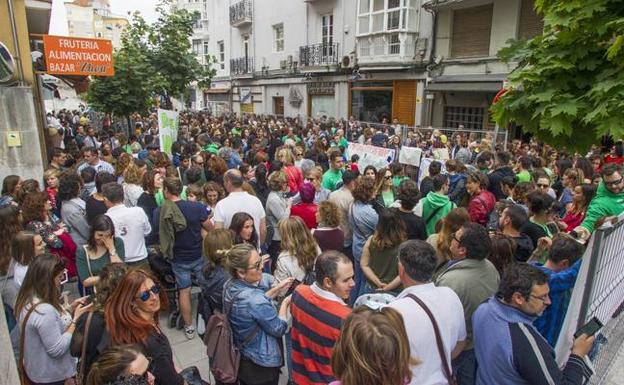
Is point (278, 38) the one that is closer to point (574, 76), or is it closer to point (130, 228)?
point (130, 228)

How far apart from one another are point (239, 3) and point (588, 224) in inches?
1154

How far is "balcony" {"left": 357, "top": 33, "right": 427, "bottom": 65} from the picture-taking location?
57.5 feet

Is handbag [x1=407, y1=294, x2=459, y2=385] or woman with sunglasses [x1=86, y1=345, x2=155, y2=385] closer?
woman with sunglasses [x1=86, y1=345, x2=155, y2=385]

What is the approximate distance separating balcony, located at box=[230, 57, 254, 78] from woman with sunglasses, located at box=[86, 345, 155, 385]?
28.7 m

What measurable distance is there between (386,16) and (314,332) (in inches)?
705

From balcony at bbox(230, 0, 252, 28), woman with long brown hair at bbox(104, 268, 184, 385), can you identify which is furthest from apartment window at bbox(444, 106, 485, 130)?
balcony at bbox(230, 0, 252, 28)

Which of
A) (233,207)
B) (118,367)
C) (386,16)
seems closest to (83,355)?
(118,367)

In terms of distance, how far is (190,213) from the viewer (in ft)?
15.1

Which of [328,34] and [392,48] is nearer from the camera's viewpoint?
[392,48]

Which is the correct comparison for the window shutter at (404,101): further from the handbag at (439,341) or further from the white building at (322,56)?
the handbag at (439,341)

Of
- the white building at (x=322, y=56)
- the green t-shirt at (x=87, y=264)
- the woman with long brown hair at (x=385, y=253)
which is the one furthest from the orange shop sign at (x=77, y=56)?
the white building at (x=322, y=56)

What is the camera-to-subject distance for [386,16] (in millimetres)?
18016

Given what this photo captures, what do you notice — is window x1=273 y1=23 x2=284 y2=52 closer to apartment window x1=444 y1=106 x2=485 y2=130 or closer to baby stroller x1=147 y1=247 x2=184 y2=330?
apartment window x1=444 y1=106 x2=485 y2=130

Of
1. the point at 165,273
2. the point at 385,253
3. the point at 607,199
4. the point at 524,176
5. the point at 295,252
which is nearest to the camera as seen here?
the point at 295,252
